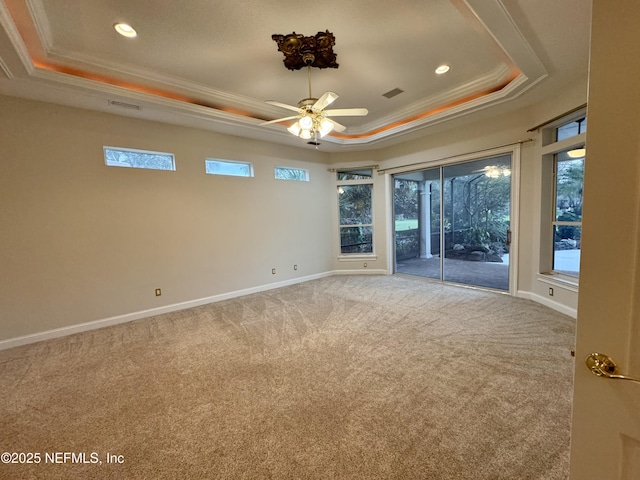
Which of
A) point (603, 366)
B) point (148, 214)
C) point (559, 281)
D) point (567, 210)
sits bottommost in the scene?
point (559, 281)

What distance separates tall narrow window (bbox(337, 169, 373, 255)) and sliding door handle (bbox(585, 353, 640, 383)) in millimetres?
5742

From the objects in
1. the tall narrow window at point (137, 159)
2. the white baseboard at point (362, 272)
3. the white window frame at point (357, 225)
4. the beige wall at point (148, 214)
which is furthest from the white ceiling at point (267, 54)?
the white baseboard at point (362, 272)

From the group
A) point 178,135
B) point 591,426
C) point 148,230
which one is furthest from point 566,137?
point 148,230

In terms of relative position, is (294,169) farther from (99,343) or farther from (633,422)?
(633,422)

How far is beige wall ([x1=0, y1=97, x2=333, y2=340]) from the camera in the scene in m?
3.22

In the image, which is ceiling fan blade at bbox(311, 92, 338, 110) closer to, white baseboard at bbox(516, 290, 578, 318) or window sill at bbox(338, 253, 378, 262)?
white baseboard at bbox(516, 290, 578, 318)

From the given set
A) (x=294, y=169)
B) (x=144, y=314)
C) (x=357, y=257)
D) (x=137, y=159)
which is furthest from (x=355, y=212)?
(x=144, y=314)

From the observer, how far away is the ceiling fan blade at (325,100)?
260 centimetres

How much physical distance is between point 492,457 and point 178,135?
5.06 m

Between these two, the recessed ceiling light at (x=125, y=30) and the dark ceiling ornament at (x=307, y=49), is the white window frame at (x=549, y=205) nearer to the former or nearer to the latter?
the dark ceiling ornament at (x=307, y=49)

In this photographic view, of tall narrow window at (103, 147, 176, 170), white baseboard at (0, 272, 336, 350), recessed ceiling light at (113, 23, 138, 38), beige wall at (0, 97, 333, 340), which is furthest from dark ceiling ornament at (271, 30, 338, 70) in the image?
white baseboard at (0, 272, 336, 350)

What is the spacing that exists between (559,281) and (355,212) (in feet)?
12.8

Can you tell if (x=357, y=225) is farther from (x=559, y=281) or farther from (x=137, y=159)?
(x=137, y=159)

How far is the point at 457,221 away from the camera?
5.33 m
